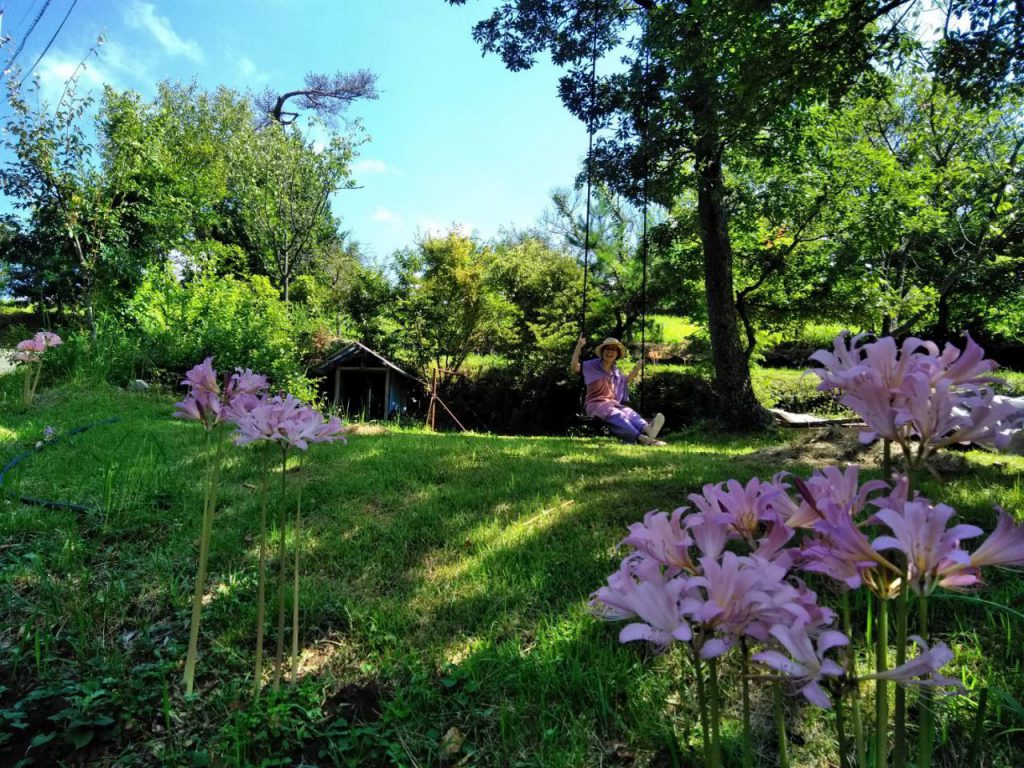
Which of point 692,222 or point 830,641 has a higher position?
point 692,222

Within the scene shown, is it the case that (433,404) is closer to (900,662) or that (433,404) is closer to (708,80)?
(708,80)

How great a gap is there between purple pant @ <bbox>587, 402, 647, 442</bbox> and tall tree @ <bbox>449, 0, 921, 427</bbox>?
157cm

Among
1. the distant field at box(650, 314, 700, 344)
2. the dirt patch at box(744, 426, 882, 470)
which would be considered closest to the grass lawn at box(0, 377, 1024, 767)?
the dirt patch at box(744, 426, 882, 470)

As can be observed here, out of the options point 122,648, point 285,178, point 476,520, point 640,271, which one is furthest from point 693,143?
point 285,178

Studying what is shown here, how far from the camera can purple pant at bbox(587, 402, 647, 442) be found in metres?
6.55

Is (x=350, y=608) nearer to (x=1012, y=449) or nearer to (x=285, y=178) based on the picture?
(x=1012, y=449)

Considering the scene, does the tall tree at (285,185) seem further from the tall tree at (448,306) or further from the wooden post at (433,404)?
the wooden post at (433,404)

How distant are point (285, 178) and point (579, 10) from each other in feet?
36.6

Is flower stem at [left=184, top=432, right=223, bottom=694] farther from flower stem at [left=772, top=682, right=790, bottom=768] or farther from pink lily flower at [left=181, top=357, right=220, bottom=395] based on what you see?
flower stem at [left=772, top=682, right=790, bottom=768]

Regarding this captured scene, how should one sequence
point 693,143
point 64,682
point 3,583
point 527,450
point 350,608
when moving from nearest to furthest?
point 64,682
point 350,608
point 3,583
point 527,450
point 693,143

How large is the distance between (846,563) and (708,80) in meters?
4.63

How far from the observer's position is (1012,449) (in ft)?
2.04

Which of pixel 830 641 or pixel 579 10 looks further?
pixel 579 10

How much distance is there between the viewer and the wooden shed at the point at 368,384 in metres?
13.5
